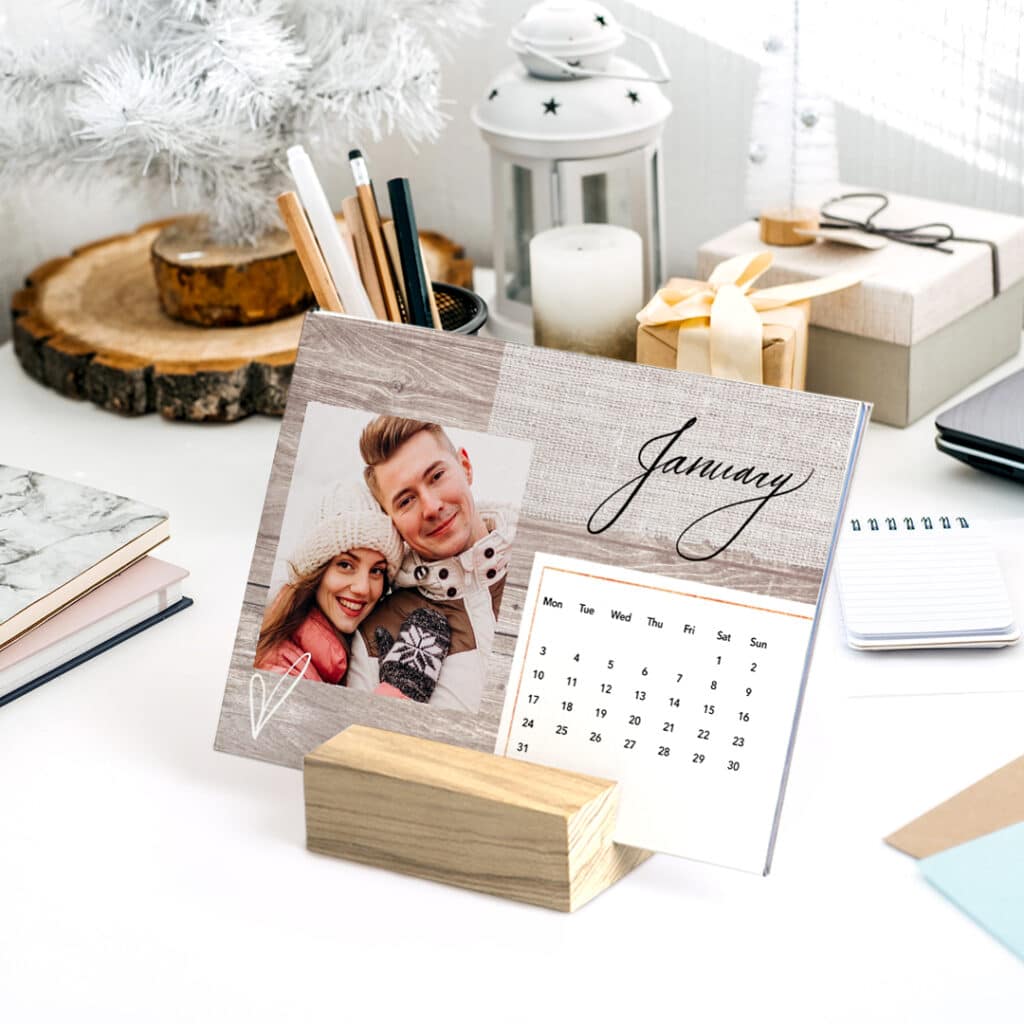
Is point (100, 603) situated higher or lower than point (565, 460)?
lower

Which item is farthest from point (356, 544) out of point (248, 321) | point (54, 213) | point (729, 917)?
point (54, 213)

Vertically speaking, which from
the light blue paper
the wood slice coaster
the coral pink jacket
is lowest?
the wood slice coaster

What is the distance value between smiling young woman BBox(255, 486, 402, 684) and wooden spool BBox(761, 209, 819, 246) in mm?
417

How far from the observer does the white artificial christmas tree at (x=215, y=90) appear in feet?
2.61

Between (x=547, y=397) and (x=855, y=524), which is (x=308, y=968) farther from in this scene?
(x=855, y=524)

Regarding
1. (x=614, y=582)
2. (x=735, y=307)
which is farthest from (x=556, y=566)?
(x=735, y=307)

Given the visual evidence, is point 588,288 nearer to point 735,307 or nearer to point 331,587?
point 735,307

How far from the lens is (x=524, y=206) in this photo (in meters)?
0.96

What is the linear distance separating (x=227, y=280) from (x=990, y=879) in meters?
0.64

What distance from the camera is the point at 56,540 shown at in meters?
0.67

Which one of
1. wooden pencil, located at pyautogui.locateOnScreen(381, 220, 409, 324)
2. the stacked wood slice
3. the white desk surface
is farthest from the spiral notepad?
the stacked wood slice

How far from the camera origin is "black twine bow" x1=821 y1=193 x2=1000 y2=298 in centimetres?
83

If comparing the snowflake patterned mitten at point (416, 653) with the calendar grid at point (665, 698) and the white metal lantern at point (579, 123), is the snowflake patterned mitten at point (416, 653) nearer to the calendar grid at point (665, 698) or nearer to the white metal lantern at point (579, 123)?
the calendar grid at point (665, 698)

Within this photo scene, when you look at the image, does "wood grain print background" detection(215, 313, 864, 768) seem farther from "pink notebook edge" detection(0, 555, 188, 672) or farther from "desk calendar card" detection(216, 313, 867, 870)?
"pink notebook edge" detection(0, 555, 188, 672)
